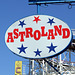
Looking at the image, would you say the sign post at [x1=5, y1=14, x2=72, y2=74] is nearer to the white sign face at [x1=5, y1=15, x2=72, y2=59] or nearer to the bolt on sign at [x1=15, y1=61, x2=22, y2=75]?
the white sign face at [x1=5, y1=15, x2=72, y2=59]

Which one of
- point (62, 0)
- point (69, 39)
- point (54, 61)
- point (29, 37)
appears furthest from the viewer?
point (54, 61)

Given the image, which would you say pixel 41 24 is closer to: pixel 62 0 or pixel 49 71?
pixel 62 0

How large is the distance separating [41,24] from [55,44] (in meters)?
1.47

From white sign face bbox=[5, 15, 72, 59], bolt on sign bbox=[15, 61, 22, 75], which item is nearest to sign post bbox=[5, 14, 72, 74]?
white sign face bbox=[5, 15, 72, 59]

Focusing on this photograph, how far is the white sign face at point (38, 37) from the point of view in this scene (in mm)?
14508

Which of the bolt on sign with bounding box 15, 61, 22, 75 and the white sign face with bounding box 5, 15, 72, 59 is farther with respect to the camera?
the bolt on sign with bounding box 15, 61, 22, 75

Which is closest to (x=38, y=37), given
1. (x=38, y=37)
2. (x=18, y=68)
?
(x=38, y=37)

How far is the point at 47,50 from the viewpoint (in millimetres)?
14570

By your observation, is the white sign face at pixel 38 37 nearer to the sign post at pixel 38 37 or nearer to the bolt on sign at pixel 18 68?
the sign post at pixel 38 37

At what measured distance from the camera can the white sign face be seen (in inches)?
571

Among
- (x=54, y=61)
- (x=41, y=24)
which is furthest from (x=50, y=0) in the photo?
(x=54, y=61)

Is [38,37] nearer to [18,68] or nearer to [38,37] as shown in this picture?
[38,37]

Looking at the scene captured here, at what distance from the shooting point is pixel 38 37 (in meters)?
15.1

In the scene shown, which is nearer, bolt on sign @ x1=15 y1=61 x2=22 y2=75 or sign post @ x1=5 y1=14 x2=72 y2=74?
sign post @ x1=5 y1=14 x2=72 y2=74
